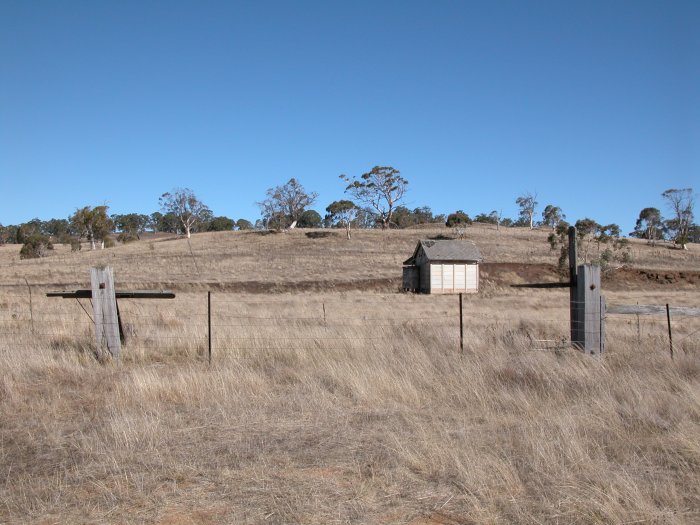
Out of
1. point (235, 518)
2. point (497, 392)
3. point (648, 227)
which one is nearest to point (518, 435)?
point (497, 392)

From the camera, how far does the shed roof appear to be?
45.2 metres

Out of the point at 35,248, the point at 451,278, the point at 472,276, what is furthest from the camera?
the point at 35,248

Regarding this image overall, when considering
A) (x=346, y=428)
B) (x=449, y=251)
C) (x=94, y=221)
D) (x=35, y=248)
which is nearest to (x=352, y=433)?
(x=346, y=428)

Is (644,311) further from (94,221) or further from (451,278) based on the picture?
(94,221)

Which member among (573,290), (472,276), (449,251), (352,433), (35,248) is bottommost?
(352,433)

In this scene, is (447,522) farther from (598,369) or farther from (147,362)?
(147,362)

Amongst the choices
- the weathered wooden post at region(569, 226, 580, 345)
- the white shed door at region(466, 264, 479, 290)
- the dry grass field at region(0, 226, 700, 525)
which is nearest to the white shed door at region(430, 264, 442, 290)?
the white shed door at region(466, 264, 479, 290)

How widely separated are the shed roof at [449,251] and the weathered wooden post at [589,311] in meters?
34.6

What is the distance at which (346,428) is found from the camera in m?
6.53

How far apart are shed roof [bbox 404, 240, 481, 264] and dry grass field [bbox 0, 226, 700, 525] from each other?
32166mm

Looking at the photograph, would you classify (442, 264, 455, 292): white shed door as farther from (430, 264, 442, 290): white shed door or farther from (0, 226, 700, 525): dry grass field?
(0, 226, 700, 525): dry grass field

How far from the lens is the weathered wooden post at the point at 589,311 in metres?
9.76

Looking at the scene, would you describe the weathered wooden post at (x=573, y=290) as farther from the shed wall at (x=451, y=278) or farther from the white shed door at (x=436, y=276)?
the white shed door at (x=436, y=276)

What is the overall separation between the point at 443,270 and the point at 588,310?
116ft
